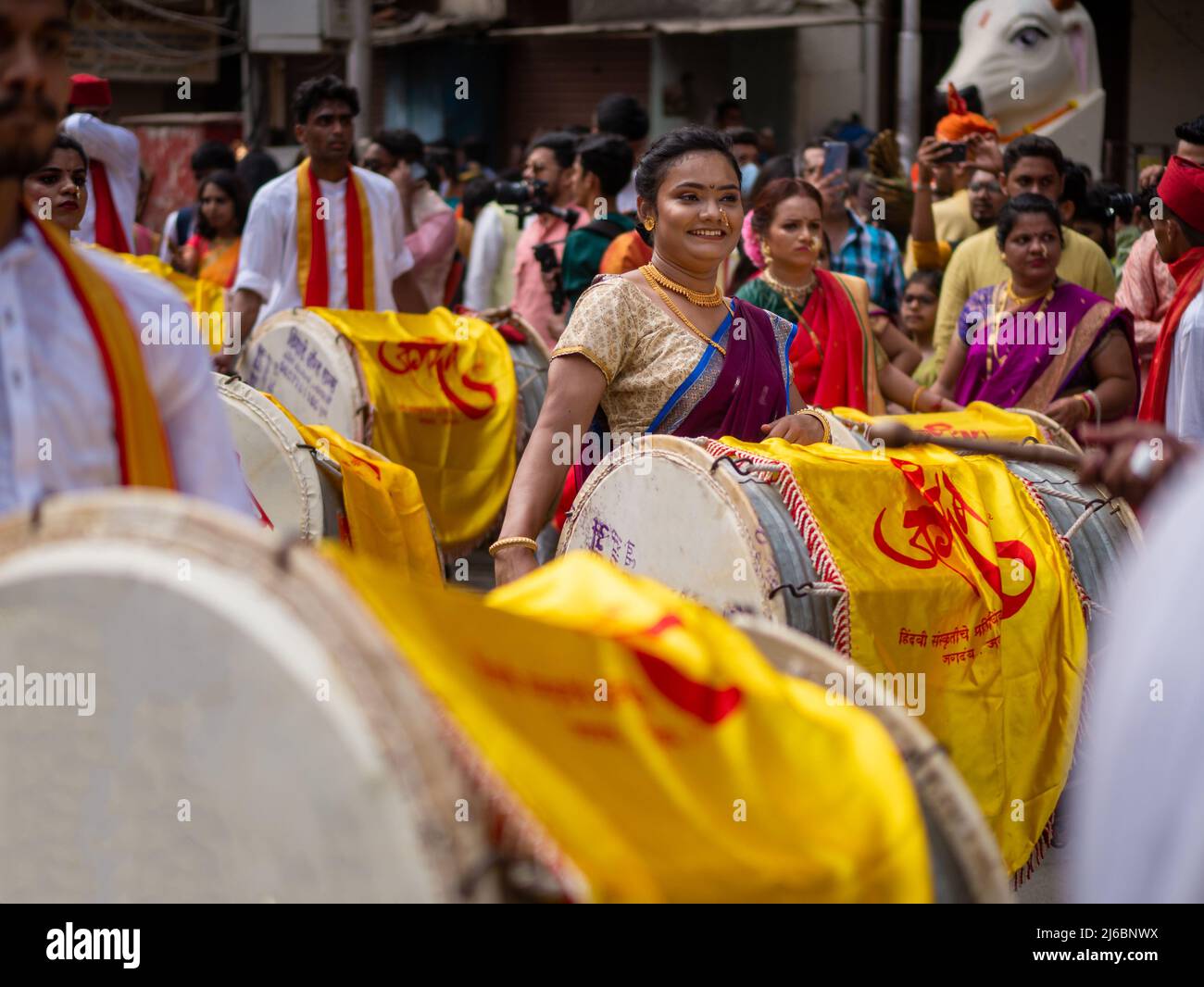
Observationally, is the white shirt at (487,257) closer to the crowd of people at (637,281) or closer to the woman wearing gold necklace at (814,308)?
the crowd of people at (637,281)

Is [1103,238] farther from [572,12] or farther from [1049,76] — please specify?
[572,12]

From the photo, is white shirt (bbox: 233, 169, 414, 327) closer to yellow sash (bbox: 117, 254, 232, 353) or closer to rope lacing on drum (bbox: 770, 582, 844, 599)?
yellow sash (bbox: 117, 254, 232, 353)

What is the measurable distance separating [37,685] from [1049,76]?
10.3 m

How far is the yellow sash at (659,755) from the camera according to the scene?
1.61m

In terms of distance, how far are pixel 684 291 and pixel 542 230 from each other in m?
4.07

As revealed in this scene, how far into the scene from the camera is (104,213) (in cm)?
767

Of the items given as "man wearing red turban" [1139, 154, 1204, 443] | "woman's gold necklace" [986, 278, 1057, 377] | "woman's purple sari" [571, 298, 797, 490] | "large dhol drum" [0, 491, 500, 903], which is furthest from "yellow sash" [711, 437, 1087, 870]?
"large dhol drum" [0, 491, 500, 903]

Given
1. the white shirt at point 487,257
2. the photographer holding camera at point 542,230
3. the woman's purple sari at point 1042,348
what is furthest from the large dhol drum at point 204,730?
the white shirt at point 487,257

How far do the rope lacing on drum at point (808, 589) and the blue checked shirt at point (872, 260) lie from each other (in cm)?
378

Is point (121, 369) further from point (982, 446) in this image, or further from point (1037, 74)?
point (1037, 74)

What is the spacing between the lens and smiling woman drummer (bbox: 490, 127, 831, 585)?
4.00 metres

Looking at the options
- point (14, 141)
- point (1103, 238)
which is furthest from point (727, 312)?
point (1103, 238)

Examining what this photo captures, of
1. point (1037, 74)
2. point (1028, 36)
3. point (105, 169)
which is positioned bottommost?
point (105, 169)

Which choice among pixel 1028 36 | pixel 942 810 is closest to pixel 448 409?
pixel 942 810
